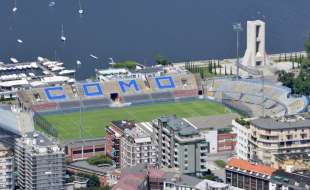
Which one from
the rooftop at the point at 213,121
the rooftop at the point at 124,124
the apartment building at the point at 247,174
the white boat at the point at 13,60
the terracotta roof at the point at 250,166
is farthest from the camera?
the white boat at the point at 13,60

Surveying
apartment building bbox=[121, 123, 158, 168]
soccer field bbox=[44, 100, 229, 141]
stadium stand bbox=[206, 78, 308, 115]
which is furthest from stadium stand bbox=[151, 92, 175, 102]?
apartment building bbox=[121, 123, 158, 168]

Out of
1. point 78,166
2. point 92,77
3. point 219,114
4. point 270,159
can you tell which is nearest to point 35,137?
point 78,166

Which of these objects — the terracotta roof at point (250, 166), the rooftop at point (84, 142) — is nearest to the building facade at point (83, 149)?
the rooftop at point (84, 142)

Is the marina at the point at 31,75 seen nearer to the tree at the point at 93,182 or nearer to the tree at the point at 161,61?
the tree at the point at 161,61

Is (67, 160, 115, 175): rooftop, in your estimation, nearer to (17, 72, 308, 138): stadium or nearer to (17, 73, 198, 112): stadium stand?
Answer: (17, 72, 308, 138): stadium

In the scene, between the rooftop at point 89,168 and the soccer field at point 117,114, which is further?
the soccer field at point 117,114
